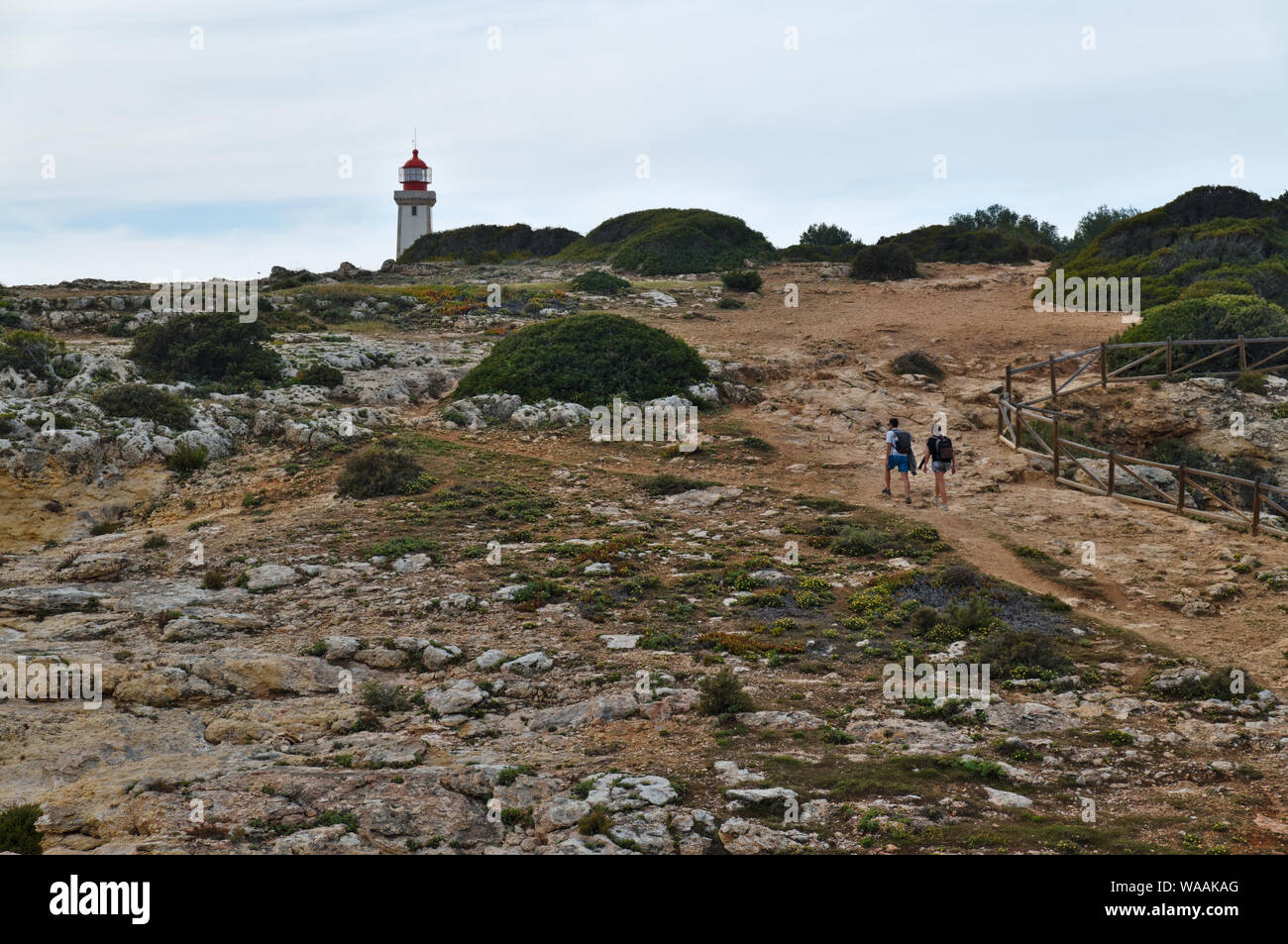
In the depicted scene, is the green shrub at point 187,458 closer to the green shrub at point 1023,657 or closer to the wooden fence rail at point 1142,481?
the green shrub at point 1023,657

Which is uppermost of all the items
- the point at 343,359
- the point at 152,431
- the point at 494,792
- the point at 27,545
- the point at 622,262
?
the point at 622,262

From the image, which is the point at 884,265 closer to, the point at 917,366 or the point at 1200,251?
the point at 1200,251

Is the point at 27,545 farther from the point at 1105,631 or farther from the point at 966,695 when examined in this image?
the point at 1105,631

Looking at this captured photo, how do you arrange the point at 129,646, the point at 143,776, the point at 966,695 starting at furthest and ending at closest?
the point at 129,646
the point at 966,695
the point at 143,776

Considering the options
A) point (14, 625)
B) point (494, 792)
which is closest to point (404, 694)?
point (494, 792)

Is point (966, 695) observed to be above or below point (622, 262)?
below

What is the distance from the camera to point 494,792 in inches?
324

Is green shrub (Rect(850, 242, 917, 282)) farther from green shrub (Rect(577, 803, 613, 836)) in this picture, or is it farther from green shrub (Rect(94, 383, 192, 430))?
green shrub (Rect(577, 803, 613, 836))

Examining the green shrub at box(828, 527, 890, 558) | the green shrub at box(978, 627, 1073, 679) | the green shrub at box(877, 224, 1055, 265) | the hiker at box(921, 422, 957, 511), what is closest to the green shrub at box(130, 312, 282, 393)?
the green shrub at box(828, 527, 890, 558)

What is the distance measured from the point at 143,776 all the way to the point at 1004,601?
1086 centimetres

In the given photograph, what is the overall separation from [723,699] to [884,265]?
40.1 meters

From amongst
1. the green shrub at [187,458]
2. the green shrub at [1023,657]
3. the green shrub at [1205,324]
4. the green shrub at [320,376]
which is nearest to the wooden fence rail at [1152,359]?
the green shrub at [1205,324]

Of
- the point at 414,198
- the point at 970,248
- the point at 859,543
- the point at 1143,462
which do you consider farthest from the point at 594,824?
the point at 414,198

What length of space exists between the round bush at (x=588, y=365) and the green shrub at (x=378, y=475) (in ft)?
20.2
